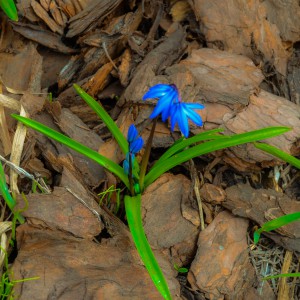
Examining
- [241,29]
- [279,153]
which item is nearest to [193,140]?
[279,153]

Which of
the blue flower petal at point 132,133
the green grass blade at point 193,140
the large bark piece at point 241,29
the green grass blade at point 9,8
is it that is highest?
the green grass blade at point 9,8

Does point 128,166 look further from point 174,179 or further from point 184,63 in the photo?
point 184,63

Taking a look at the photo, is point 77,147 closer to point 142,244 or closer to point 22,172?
point 22,172

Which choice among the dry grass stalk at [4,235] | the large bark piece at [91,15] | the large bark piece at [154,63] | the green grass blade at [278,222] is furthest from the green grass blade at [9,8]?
the green grass blade at [278,222]

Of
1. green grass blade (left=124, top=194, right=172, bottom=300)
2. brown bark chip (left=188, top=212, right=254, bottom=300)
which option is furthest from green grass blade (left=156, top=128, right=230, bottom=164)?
brown bark chip (left=188, top=212, right=254, bottom=300)

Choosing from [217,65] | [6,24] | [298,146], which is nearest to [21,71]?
[6,24]

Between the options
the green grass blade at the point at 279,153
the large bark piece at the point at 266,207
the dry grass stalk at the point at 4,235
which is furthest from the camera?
the large bark piece at the point at 266,207

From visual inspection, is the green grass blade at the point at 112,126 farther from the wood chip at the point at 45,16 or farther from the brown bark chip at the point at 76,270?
the wood chip at the point at 45,16
